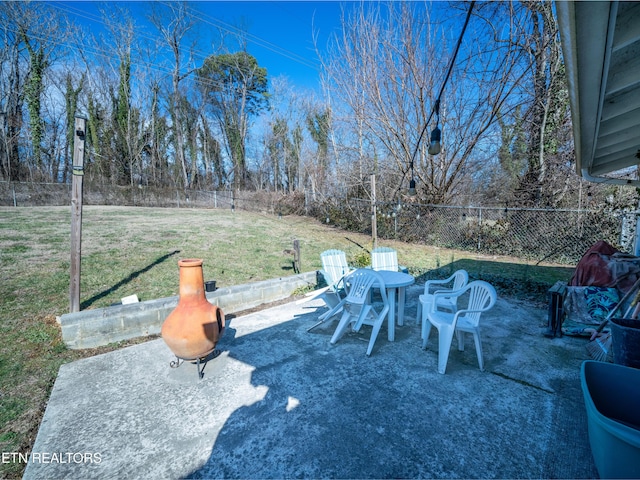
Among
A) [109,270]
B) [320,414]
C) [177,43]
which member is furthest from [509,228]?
[177,43]

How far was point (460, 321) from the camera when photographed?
9.14 feet

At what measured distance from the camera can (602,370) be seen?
1.75 meters

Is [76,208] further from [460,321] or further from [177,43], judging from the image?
[177,43]

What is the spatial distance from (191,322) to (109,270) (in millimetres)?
3259

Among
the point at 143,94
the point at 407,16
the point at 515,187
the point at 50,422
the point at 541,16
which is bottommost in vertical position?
the point at 50,422

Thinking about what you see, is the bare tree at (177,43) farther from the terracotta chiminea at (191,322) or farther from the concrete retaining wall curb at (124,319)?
the terracotta chiminea at (191,322)

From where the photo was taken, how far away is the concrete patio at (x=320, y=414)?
1.65 metres

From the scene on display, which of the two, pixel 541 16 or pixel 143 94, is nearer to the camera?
pixel 541 16

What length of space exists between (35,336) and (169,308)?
4.03ft

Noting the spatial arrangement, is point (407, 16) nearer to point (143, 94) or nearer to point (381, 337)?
point (381, 337)

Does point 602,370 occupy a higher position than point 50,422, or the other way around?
point 602,370

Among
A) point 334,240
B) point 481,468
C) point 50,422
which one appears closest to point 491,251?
point 334,240

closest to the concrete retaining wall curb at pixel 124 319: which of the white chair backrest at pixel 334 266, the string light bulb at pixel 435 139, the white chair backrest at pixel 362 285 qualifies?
the white chair backrest at pixel 334 266

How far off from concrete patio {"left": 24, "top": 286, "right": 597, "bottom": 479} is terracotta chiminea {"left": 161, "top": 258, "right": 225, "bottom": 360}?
32cm
